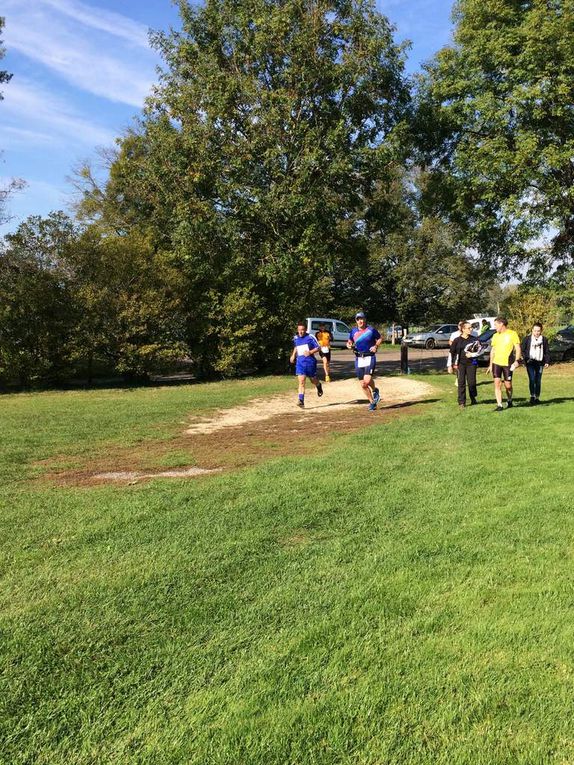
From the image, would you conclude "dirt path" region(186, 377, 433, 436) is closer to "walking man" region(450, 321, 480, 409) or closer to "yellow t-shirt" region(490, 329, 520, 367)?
"walking man" region(450, 321, 480, 409)

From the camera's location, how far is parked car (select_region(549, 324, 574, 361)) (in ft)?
79.8

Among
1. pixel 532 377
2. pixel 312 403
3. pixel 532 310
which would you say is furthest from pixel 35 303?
pixel 532 310

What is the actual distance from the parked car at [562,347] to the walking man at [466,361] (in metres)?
15.3

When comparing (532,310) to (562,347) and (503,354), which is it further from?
(503,354)

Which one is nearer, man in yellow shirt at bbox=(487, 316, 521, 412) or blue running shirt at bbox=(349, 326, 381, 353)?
man in yellow shirt at bbox=(487, 316, 521, 412)

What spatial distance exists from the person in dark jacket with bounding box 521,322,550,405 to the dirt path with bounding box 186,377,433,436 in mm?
2699

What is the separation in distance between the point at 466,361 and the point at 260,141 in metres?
10.8

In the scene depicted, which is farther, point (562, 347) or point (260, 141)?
point (562, 347)

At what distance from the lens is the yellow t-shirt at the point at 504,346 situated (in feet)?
→ 33.7

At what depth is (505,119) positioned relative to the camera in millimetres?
20281

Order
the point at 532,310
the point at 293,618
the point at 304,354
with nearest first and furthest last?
the point at 293,618 → the point at 304,354 → the point at 532,310

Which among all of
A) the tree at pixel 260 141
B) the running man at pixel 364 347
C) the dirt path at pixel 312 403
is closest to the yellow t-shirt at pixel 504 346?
the running man at pixel 364 347

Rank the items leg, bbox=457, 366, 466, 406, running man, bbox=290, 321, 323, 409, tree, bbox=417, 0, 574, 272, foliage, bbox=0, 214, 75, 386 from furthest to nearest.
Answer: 1. tree, bbox=417, 0, 574, 272
2. foliage, bbox=0, 214, 75, 386
3. running man, bbox=290, 321, 323, 409
4. leg, bbox=457, 366, 466, 406

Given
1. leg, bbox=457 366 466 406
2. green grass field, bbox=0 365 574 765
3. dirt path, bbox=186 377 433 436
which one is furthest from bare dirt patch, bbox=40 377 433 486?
leg, bbox=457 366 466 406
